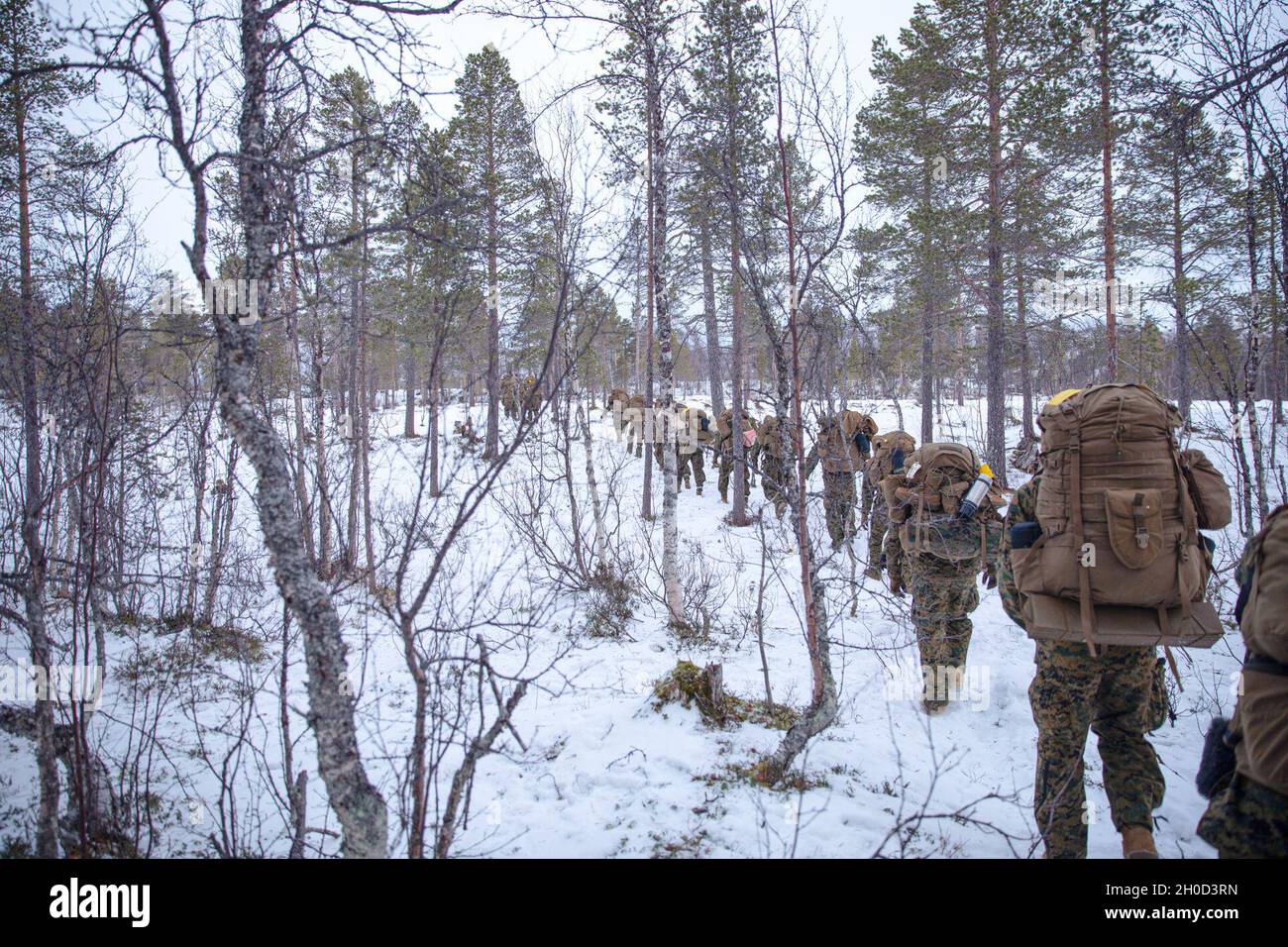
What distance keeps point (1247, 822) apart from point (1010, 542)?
1441 mm

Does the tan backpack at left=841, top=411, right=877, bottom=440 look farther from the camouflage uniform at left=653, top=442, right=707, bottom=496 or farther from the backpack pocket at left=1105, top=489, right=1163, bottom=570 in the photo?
the backpack pocket at left=1105, top=489, right=1163, bottom=570

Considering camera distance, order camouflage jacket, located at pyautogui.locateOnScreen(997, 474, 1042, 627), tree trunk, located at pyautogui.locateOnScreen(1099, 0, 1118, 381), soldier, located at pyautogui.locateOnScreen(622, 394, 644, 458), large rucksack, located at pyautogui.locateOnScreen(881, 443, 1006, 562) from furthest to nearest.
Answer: soldier, located at pyautogui.locateOnScreen(622, 394, 644, 458), tree trunk, located at pyautogui.locateOnScreen(1099, 0, 1118, 381), large rucksack, located at pyautogui.locateOnScreen(881, 443, 1006, 562), camouflage jacket, located at pyautogui.locateOnScreen(997, 474, 1042, 627)

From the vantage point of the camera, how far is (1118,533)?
2.40 metres

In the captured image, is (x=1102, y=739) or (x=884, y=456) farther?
(x=884, y=456)

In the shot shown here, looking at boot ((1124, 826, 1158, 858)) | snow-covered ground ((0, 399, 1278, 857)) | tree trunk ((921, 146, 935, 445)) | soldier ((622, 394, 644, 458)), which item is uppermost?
tree trunk ((921, 146, 935, 445))

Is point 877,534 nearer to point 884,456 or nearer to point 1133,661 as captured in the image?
point 884,456

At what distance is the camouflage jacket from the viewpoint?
2.79 metres

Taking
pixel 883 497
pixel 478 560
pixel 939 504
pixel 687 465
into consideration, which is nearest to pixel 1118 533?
pixel 939 504

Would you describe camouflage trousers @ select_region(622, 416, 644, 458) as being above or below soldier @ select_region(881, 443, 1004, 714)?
above

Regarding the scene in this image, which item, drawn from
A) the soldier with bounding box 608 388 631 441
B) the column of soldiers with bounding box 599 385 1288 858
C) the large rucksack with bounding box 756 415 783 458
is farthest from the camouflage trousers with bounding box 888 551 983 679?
the soldier with bounding box 608 388 631 441

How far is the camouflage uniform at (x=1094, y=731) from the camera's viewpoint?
2496 mm
